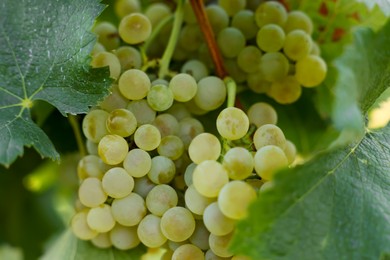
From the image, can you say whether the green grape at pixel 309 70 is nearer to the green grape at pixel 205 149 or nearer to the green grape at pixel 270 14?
the green grape at pixel 270 14

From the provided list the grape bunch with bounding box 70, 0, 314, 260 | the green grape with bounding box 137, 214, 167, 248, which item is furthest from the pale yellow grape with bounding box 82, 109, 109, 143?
the green grape with bounding box 137, 214, 167, 248

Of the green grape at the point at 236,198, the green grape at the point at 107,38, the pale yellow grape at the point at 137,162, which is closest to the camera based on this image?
the green grape at the point at 236,198

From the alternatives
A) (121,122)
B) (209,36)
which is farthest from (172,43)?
(121,122)

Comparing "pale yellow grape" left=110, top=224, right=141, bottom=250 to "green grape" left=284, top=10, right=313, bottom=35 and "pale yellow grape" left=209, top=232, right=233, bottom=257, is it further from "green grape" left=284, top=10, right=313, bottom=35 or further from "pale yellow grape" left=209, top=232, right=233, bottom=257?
"green grape" left=284, top=10, right=313, bottom=35

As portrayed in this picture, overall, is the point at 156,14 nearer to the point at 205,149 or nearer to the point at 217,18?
the point at 217,18

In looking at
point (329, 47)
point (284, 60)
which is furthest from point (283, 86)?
point (329, 47)

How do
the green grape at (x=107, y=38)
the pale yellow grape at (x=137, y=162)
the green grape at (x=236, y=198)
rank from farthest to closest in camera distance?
1. the green grape at (x=107, y=38)
2. the pale yellow grape at (x=137, y=162)
3. the green grape at (x=236, y=198)

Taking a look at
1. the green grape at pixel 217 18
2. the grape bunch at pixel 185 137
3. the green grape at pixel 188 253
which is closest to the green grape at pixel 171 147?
the grape bunch at pixel 185 137
